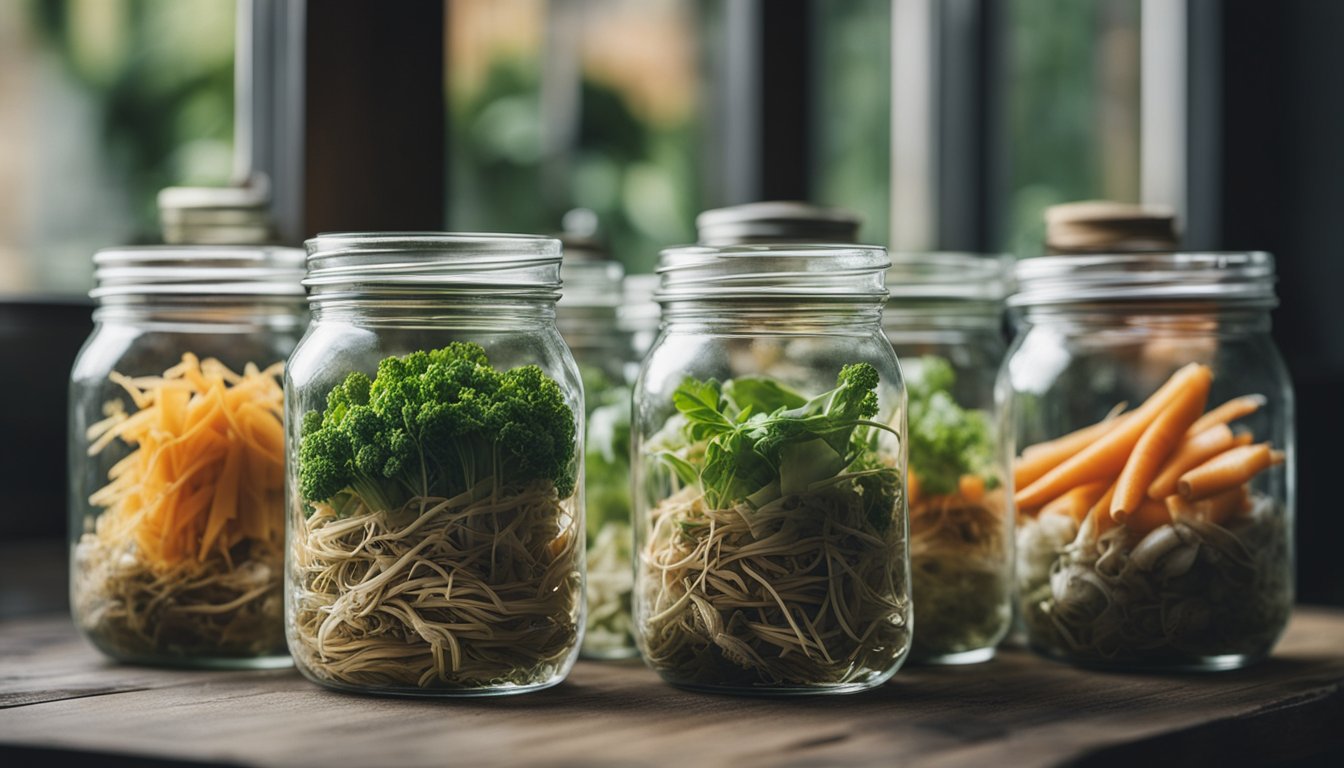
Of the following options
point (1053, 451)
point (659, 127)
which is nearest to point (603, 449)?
point (1053, 451)

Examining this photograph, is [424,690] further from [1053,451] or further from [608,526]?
[1053,451]

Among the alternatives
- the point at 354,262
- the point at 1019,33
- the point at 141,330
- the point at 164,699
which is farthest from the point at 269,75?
the point at 1019,33

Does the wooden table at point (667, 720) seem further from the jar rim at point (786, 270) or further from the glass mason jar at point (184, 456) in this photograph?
the jar rim at point (786, 270)

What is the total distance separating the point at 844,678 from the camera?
104 centimetres

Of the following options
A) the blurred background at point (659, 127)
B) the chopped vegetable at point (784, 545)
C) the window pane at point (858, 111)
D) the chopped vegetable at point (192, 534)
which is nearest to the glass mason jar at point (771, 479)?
the chopped vegetable at point (784, 545)

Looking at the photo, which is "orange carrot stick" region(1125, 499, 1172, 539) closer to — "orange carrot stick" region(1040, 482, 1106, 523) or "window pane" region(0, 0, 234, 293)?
"orange carrot stick" region(1040, 482, 1106, 523)

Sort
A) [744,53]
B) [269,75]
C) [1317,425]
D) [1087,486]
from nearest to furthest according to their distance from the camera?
[1087,486], [269,75], [744,53], [1317,425]

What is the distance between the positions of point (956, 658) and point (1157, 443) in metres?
0.25

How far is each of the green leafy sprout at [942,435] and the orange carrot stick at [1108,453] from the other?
6 centimetres

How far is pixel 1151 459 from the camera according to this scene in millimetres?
1169

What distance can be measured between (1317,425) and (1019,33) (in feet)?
2.68

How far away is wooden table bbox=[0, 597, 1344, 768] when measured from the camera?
33.6 inches

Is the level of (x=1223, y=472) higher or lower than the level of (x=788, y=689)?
higher

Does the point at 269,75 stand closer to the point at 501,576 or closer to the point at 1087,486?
the point at 501,576
